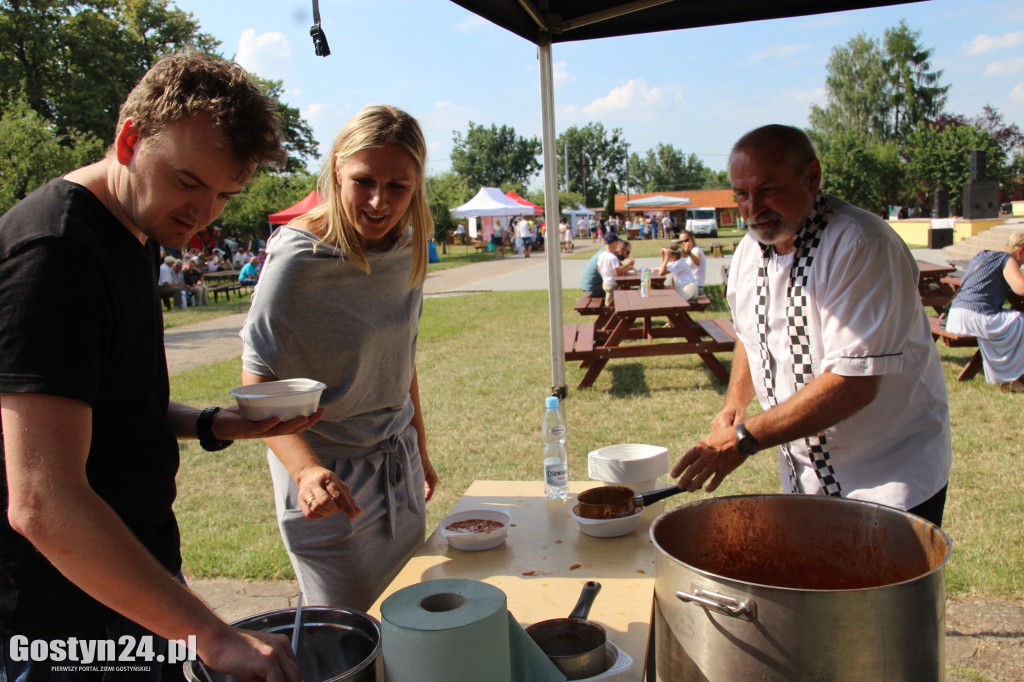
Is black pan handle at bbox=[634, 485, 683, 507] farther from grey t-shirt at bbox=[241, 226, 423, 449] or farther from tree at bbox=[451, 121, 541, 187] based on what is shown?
tree at bbox=[451, 121, 541, 187]

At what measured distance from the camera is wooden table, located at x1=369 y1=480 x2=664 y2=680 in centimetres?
154

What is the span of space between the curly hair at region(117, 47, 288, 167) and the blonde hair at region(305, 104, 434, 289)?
647 millimetres

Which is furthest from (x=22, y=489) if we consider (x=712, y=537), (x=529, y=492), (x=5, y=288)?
(x=529, y=492)

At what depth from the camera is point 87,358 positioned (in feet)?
3.42

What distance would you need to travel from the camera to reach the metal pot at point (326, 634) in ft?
3.72

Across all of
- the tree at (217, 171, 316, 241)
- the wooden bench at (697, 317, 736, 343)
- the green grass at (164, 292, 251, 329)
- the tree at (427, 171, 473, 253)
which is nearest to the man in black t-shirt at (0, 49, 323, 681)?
the wooden bench at (697, 317, 736, 343)

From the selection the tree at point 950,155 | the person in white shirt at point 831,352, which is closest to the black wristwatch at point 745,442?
the person in white shirt at point 831,352

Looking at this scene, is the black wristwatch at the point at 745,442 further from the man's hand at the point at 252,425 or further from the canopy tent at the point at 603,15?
the canopy tent at the point at 603,15

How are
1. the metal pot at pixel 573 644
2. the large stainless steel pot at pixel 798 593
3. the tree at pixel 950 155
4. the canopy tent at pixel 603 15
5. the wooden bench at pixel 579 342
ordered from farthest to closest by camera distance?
the tree at pixel 950 155 → the wooden bench at pixel 579 342 → the canopy tent at pixel 603 15 → the metal pot at pixel 573 644 → the large stainless steel pot at pixel 798 593

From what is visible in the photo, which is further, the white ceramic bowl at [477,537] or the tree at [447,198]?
the tree at [447,198]

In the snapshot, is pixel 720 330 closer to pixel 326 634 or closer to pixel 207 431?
pixel 207 431

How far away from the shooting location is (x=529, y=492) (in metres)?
2.42

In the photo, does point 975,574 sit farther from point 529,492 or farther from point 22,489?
point 22,489

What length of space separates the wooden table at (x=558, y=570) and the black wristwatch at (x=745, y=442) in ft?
1.20
